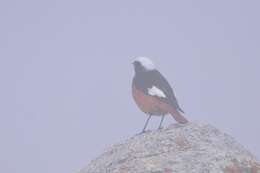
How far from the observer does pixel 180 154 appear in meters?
6.57

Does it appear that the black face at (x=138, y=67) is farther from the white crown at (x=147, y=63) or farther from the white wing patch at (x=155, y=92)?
the white wing patch at (x=155, y=92)

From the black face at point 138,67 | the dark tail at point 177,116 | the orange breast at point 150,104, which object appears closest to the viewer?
the dark tail at point 177,116

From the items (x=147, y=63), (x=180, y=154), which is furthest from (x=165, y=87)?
(x=180, y=154)

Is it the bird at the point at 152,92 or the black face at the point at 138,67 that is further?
the black face at the point at 138,67

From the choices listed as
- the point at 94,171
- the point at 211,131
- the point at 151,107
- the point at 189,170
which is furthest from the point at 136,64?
the point at 189,170

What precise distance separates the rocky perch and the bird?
2.42 meters

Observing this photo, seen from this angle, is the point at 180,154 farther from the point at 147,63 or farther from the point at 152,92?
the point at 147,63

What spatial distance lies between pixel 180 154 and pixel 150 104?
14.5ft

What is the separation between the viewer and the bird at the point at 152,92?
1076 cm

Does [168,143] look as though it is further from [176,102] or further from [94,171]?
[176,102]

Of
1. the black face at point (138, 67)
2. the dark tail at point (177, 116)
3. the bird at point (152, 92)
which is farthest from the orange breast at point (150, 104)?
the black face at point (138, 67)

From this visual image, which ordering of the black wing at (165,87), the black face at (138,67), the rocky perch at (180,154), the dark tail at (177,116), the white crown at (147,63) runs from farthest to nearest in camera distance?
1. the black face at (138,67)
2. the white crown at (147,63)
3. the black wing at (165,87)
4. the dark tail at (177,116)
5. the rocky perch at (180,154)

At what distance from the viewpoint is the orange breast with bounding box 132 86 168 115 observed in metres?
10.9

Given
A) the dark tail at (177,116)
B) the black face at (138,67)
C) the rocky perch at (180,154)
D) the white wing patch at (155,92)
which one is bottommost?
the dark tail at (177,116)
